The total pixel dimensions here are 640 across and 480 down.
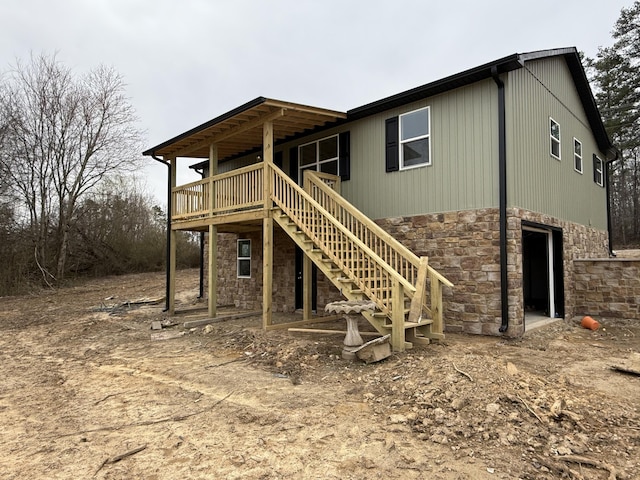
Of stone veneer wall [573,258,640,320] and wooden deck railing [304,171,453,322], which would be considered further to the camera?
stone veneer wall [573,258,640,320]

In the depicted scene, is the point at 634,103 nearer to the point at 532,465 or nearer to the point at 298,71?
the point at 298,71

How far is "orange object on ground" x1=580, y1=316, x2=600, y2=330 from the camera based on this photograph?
8.84 meters

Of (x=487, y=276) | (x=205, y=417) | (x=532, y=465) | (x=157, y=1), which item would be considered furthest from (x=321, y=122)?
(x=532, y=465)

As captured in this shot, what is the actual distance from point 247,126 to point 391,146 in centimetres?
319

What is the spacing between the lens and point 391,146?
29.0ft

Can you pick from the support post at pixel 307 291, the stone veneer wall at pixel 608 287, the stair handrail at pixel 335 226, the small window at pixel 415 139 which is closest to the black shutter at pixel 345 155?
the small window at pixel 415 139

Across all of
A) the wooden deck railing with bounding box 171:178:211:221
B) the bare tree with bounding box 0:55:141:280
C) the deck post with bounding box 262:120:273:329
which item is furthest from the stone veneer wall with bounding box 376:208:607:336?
the bare tree with bounding box 0:55:141:280

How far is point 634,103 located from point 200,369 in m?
25.2

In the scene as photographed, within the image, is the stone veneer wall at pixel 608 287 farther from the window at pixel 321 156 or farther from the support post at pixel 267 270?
the support post at pixel 267 270

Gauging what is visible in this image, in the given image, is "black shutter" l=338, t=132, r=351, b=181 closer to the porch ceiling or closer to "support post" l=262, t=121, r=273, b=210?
the porch ceiling

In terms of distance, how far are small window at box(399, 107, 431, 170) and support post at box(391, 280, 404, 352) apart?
3.50m

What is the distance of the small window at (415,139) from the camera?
8.34 metres

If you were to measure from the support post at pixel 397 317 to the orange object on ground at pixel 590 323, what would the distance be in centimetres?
562

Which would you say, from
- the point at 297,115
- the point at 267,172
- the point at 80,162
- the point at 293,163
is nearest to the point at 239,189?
the point at 267,172
